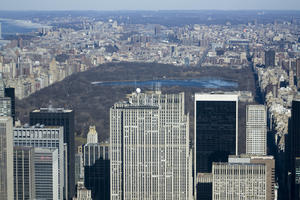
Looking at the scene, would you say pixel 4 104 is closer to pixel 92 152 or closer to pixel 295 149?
pixel 92 152

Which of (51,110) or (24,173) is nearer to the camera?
(24,173)

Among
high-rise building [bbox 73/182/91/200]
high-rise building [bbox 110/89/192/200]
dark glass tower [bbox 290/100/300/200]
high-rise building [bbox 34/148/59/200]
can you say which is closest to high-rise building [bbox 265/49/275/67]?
dark glass tower [bbox 290/100/300/200]

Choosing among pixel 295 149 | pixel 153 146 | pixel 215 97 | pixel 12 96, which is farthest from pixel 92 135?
pixel 153 146

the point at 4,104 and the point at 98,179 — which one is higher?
the point at 4,104

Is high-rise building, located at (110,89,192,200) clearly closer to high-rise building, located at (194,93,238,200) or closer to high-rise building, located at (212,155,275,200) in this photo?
high-rise building, located at (212,155,275,200)

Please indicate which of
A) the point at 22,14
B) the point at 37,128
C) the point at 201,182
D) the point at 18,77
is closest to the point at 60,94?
the point at 18,77

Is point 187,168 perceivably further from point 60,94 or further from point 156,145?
point 60,94
